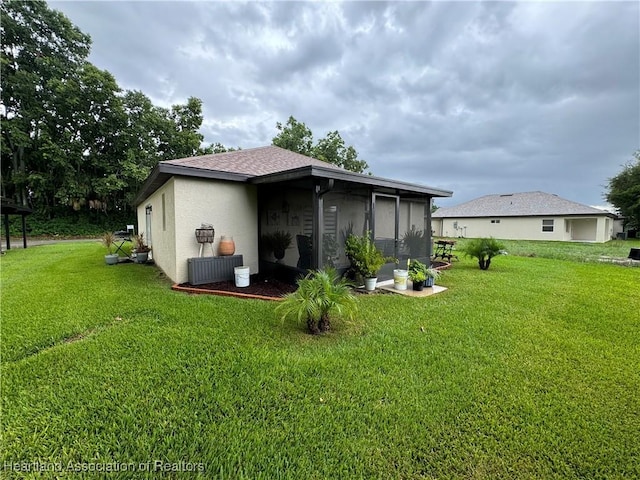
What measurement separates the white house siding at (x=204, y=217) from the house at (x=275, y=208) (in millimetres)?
19

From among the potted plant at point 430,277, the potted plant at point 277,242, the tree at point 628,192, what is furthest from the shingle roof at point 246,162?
the tree at point 628,192

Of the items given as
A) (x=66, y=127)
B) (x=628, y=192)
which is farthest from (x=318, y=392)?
(x=628, y=192)

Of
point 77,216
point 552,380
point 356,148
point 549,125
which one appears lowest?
point 552,380

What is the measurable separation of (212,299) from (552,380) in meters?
4.90

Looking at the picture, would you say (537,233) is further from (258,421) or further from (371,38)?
(258,421)

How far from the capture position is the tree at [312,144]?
2672cm

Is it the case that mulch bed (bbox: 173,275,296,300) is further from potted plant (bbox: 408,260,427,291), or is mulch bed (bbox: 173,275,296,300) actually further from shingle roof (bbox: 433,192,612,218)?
shingle roof (bbox: 433,192,612,218)

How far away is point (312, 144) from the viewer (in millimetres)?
27547

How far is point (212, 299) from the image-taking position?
496cm

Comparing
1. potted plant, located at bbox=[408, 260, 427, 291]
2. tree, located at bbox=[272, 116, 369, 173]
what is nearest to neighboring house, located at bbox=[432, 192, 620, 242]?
tree, located at bbox=[272, 116, 369, 173]

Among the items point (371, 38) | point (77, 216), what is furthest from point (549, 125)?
point (77, 216)

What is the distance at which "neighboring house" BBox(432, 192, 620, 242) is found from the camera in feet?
76.0

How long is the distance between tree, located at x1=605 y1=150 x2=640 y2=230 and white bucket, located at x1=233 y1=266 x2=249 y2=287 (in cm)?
3342

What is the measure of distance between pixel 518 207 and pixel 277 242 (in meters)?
28.8
